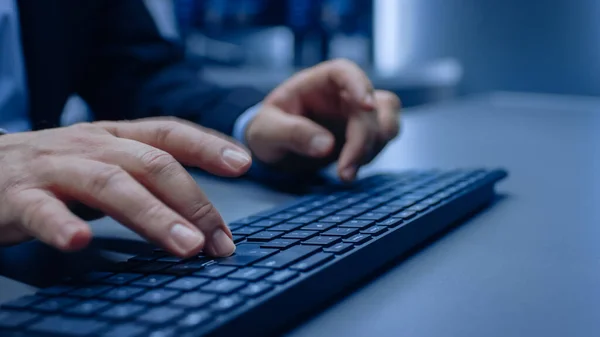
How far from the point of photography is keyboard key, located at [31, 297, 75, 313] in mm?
257

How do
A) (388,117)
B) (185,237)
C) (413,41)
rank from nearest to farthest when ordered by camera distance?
(185,237) → (388,117) → (413,41)

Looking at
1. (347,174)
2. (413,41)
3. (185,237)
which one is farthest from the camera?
(413,41)

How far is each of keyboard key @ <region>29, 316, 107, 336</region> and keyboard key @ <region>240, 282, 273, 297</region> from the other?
0.06 meters

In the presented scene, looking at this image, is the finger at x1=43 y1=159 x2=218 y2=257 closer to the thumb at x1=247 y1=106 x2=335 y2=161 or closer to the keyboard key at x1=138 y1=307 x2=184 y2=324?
the keyboard key at x1=138 y1=307 x2=184 y2=324

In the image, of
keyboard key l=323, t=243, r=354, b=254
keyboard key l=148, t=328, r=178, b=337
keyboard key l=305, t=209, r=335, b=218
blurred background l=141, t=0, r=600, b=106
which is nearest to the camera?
keyboard key l=148, t=328, r=178, b=337

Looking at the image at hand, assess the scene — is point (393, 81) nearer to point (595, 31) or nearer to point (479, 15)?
point (479, 15)

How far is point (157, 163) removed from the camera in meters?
0.36

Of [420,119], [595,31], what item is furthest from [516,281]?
[595,31]

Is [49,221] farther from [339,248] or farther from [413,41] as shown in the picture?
[413,41]

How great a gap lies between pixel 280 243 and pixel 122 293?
0.10m

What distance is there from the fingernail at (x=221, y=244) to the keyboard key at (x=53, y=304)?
8cm

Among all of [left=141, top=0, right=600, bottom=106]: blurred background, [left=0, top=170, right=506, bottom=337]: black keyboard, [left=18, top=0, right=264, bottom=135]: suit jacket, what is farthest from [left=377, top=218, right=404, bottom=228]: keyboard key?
[left=141, top=0, right=600, bottom=106]: blurred background

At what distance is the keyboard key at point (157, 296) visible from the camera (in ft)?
0.84

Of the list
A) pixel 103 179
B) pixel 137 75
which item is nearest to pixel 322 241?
pixel 103 179
